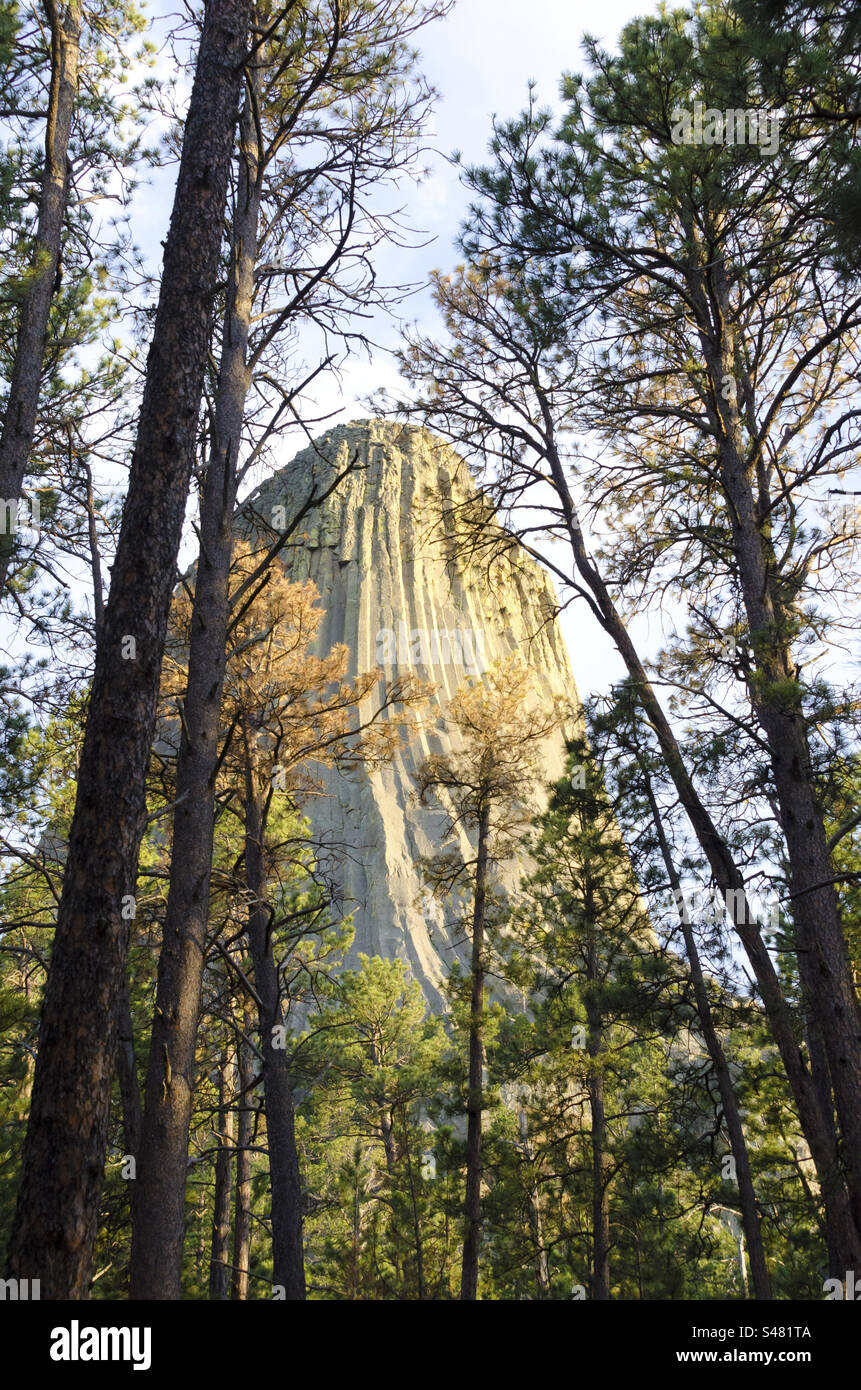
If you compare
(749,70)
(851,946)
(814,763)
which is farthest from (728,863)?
(851,946)

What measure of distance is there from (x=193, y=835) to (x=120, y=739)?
138 cm

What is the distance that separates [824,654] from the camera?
7.52 meters

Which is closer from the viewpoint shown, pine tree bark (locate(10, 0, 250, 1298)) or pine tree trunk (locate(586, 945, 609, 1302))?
pine tree bark (locate(10, 0, 250, 1298))

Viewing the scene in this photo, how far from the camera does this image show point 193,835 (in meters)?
4.53

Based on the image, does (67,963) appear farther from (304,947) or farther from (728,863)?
(304,947)

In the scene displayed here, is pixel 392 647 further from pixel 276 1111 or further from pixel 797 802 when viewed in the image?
pixel 797 802

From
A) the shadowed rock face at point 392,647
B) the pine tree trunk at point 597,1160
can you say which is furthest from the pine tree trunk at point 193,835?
the shadowed rock face at point 392,647

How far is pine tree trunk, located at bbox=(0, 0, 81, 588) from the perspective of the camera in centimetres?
698

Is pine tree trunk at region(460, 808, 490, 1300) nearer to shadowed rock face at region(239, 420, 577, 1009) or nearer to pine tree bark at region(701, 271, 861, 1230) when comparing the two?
pine tree bark at region(701, 271, 861, 1230)

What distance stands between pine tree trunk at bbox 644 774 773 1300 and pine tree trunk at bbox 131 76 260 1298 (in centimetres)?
462

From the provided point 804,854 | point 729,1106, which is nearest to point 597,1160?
point 729,1106

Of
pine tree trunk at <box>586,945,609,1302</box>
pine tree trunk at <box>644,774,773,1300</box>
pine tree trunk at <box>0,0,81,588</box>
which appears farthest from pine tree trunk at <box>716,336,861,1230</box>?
pine tree trunk at <box>0,0,81,588</box>

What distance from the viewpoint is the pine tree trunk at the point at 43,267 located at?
275 inches

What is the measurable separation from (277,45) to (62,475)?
12.4 feet
